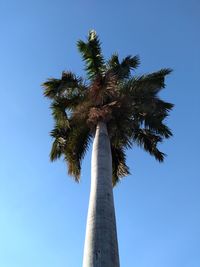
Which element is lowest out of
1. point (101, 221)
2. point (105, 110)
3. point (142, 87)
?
point (101, 221)

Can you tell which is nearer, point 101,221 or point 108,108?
point 101,221

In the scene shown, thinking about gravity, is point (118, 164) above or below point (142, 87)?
below

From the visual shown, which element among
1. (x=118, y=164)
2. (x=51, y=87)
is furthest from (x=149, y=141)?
(x=51, y=87)

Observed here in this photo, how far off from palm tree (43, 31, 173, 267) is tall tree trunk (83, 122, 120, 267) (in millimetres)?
423

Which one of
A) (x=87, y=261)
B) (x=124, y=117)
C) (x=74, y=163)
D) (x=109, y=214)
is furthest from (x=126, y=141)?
(x=87, y=261)

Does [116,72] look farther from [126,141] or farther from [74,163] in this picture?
[74,163]

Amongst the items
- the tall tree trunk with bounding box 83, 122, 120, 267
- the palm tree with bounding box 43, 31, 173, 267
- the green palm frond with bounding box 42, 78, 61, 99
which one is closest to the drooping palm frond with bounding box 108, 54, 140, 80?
the palm tree with bounding box 43, 31, 173, 267

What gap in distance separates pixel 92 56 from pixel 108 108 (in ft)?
9.50

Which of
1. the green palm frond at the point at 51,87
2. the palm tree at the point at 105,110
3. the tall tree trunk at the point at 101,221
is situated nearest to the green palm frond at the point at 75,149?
the palm tree at the point at 105,110

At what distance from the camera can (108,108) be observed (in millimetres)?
13547

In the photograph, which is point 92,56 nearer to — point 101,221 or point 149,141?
point 149,141

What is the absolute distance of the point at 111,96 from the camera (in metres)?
13.9

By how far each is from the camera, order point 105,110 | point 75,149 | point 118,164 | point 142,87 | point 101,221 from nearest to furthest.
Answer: point 101,221 → point 105,110 → point 142,87 → point 75,149 → point 118,164

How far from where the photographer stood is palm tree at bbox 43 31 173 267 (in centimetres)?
1377
